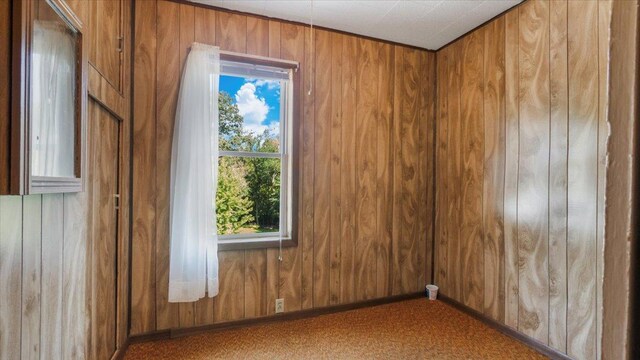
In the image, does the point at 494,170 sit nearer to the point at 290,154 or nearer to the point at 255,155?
the point at 290,154

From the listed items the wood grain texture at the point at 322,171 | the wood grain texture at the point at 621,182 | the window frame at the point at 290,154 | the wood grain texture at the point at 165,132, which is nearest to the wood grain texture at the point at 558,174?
the wood grain texture at the point at 322,171

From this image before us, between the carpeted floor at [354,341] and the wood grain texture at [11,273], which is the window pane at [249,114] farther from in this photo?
the wood grain texture at [11,273]

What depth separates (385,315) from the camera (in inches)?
109

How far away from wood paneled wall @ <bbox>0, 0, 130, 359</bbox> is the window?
28.6 inches

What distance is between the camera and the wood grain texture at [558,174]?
2.09m

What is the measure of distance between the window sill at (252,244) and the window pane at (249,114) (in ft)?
2.47

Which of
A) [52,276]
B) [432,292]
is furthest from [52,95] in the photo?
[432,292]

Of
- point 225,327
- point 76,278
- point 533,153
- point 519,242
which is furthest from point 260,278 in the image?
point 533,153

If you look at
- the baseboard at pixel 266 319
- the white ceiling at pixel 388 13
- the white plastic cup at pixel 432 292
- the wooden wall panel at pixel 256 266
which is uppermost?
the white ceiling at pixel 388 13

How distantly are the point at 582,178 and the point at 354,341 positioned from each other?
1.87m

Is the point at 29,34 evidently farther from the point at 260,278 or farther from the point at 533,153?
the point at 533,153

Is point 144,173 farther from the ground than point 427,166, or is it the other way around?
point 427,166

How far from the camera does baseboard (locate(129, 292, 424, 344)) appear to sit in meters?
2.33

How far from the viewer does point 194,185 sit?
2299 mm
